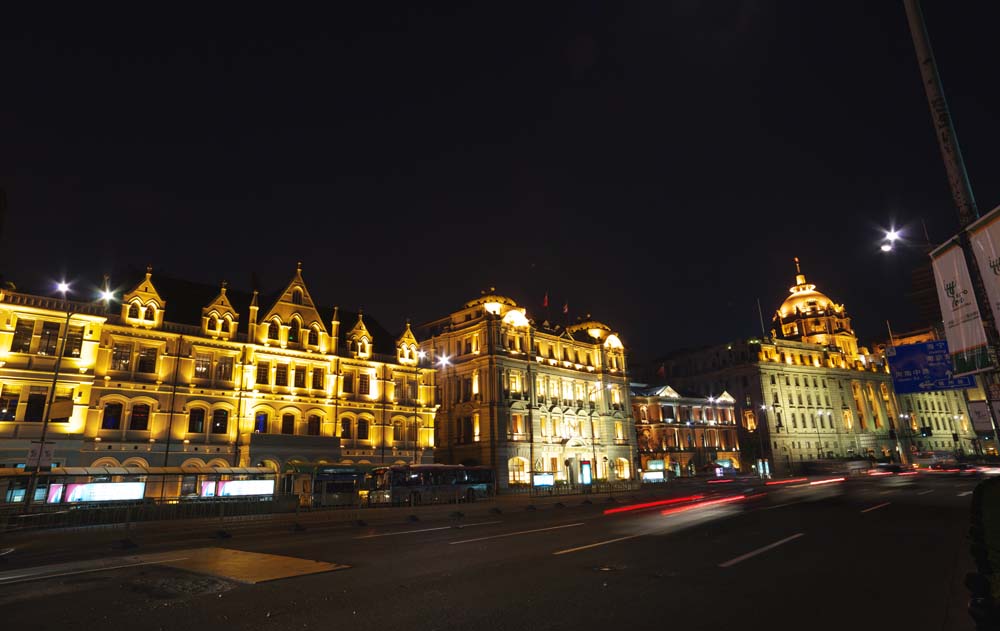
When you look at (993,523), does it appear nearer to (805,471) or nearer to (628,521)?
(628,521)

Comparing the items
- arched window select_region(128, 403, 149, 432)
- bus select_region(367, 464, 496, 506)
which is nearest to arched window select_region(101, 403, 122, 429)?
arched window select_region(128, 403, 149, 432)

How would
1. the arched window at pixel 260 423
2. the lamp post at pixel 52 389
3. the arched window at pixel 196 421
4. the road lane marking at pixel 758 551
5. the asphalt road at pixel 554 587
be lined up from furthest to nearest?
the arched window at pixel 260 423
the arched window at pixel 196 421
the lamp post at pixel 52 389
the road lane marking at pixel 758 551
the asphalt road at pixel 554 587

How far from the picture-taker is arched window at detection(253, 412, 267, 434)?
44781mm

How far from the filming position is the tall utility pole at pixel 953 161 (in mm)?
10898

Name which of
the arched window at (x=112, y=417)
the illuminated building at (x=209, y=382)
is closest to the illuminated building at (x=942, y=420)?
the illuminated building at (x=209, y=382)

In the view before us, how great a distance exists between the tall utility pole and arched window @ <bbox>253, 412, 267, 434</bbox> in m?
45.3

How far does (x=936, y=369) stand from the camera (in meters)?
23.1

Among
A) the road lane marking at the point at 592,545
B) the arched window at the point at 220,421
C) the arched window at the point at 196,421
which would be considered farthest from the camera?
the arched window at the point at 220,421

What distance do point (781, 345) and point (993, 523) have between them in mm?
115789

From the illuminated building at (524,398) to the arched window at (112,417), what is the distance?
31141 mm

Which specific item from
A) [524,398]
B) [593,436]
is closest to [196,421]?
[524,398]

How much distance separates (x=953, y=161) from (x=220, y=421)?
151 ft

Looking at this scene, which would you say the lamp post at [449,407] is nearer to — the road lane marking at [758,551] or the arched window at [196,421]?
the arched window at [196,421]

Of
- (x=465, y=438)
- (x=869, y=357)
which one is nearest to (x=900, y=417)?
(x=869, y=357)
